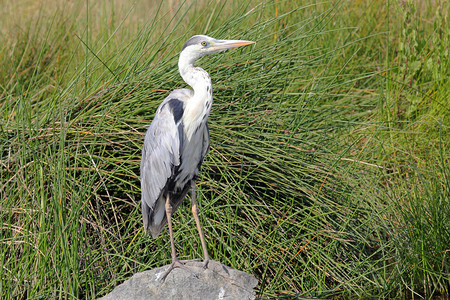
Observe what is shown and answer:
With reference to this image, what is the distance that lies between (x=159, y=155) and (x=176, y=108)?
0.28 meters

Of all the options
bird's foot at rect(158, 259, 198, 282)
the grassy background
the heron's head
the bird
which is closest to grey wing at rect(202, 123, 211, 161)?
the bird

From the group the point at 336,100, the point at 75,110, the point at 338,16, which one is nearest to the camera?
the point at 75,110

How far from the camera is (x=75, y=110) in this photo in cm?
409

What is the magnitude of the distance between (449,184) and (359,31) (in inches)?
105

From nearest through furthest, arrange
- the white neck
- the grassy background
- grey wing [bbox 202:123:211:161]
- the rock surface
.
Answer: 1. the rock surface
2. the white neck
3. grey wing [bbox 202:123:211:161]
4. the grassy background

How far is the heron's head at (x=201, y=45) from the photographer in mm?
3162

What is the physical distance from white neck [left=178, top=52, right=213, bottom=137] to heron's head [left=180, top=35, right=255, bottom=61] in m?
0.02

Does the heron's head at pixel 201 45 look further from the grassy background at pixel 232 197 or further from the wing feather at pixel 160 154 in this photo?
the grassy background at pixel 232 197

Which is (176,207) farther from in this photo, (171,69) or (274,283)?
(171,69)

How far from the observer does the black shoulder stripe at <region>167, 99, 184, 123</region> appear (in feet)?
10.4

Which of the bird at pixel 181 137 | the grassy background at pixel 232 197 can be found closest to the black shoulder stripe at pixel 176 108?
the bird at pixel 181 137

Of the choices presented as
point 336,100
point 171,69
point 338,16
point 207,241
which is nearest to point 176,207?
point 207,241

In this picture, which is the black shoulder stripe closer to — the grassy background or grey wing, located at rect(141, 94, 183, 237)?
grey wing, located at rect(141, 94, 183, 237)

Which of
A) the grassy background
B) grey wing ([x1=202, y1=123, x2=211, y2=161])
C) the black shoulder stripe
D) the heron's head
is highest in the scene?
the heron's head
